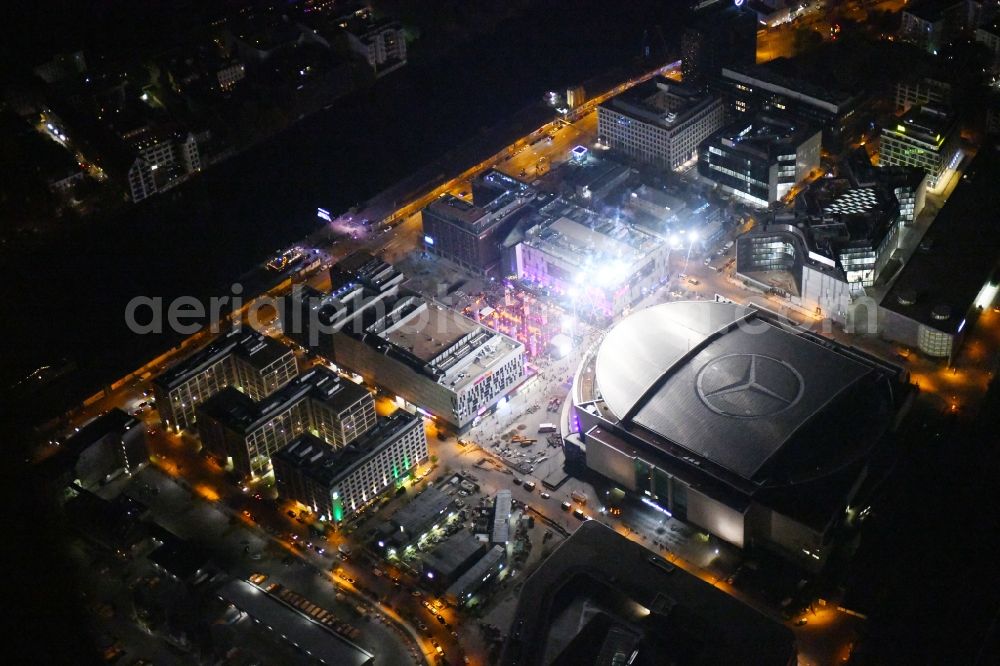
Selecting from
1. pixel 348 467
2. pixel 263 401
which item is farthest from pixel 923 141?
pixel 263 401

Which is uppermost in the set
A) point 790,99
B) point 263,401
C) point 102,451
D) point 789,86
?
point 789,86

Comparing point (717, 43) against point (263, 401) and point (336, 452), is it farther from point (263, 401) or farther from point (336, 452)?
point (336, 452)

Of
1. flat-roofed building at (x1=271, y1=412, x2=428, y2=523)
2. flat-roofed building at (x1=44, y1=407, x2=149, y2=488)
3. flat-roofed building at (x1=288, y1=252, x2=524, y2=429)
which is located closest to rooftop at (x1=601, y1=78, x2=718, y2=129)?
flat-roofed building at (x1=288, y1=252, x2=524, y2=429)

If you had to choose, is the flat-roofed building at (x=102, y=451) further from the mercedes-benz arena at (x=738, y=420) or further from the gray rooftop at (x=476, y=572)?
the mercedes-benz arena at (x=738, y=420)

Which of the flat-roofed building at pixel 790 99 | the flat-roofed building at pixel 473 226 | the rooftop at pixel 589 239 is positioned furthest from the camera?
the flat-roofed building at pixel 790 99

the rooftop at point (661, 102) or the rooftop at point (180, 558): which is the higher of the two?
the rooftop at point (661, 102)

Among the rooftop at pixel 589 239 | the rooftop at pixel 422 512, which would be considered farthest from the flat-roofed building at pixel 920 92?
the rooftop at pixel 422 512
